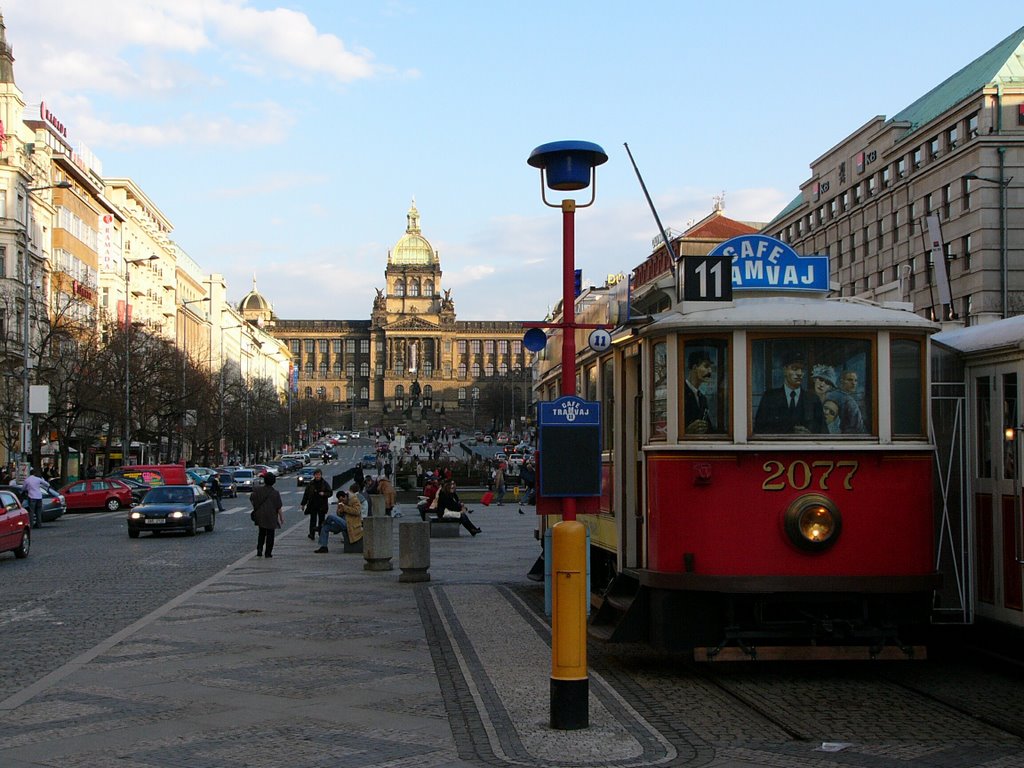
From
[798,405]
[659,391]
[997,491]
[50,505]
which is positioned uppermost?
[659,391]

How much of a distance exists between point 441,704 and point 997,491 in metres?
4.74

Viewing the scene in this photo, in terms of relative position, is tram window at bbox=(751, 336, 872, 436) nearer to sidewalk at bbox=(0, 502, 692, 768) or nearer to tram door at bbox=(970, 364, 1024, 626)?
tram door at bbox=(970, 364, 1024, 626)

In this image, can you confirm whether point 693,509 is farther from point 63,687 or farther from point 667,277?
point 63,687

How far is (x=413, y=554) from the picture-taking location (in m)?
20.3

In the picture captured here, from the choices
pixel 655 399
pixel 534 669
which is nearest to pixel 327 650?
pixel 534 669

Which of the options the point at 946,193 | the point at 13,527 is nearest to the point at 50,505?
the point at 13,527

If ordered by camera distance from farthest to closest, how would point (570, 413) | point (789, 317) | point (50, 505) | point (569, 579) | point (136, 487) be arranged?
1. point (136, 487)
2. point (50, 505)
3. point (789, 317)
4. point (569, 579)
5. point (570, 413)

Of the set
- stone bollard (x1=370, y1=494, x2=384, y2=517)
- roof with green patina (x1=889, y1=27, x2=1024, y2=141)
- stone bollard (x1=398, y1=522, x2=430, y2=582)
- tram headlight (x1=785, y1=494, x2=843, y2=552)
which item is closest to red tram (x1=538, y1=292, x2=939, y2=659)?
tram headlight (x1=785, y1=494, x2=843, y2=552)

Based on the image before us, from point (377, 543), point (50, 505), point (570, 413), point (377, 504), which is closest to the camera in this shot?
point (570, 413)

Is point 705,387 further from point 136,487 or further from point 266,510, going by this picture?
point 136,487

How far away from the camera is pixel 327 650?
13031 mm

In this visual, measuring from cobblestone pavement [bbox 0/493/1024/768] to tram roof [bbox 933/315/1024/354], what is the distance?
2.73 metres

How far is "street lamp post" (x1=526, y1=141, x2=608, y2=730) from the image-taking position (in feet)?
28.9

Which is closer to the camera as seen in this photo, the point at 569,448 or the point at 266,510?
the point at 569,448
